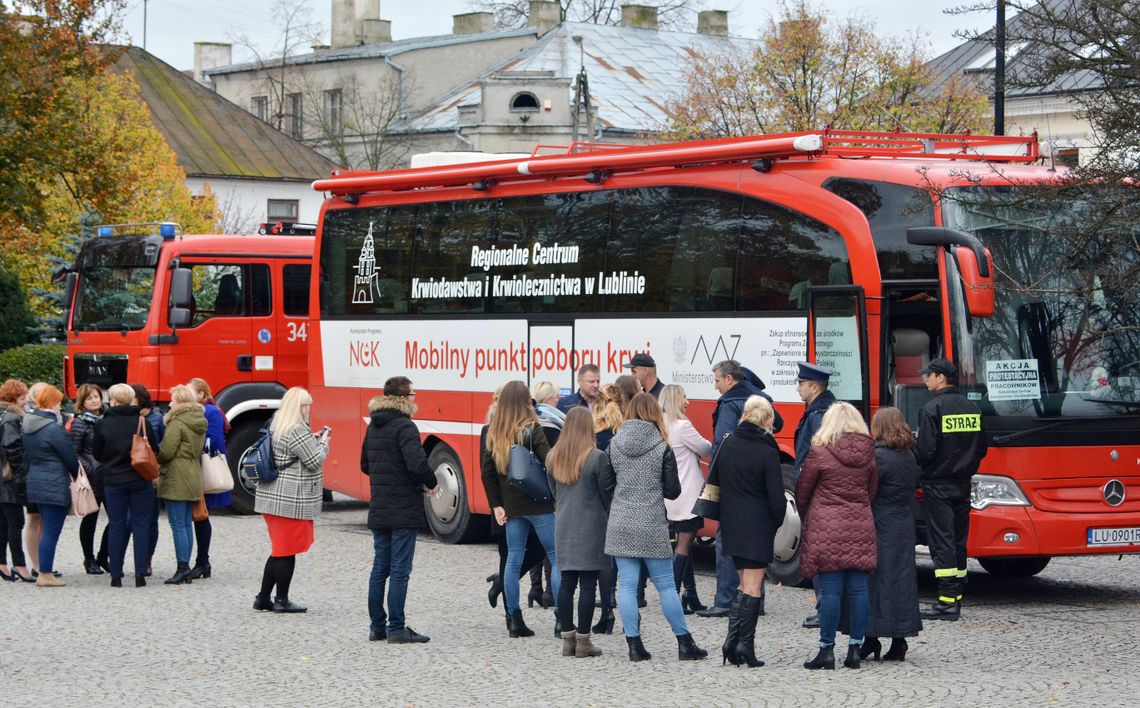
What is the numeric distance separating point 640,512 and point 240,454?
10902 mm

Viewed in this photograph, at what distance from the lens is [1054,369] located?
12.5 m

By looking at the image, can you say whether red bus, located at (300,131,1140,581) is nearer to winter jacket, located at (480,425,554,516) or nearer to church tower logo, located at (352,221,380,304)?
church tower logo, located at (352,221,380,304)

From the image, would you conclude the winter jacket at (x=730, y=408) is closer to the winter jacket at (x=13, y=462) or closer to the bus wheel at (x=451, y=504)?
the bus wheel at (x=451, y=504)

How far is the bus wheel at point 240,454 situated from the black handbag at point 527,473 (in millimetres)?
9380

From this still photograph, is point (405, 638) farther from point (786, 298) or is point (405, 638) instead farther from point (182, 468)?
point (786, 298)

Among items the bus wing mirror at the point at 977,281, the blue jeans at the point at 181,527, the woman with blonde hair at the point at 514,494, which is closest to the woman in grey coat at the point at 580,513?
the woman with blonde hair at the point at 514,494

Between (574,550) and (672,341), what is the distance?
4.17m

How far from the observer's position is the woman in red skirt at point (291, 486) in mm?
12180

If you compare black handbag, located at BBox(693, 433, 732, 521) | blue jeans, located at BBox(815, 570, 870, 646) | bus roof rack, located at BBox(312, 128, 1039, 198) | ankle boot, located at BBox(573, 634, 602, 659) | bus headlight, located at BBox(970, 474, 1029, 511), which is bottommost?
ankle boot, located at BBox(573, 634, 602, 659)

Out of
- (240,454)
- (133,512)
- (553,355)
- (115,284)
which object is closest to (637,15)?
(115,284)

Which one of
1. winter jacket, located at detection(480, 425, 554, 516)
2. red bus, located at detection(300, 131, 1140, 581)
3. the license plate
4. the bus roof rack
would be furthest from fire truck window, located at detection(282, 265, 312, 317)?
the license plate

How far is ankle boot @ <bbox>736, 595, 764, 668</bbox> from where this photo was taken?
1020 cm

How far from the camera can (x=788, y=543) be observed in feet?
44.8

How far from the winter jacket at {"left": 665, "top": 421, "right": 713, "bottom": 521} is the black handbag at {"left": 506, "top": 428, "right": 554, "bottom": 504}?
1276mm
